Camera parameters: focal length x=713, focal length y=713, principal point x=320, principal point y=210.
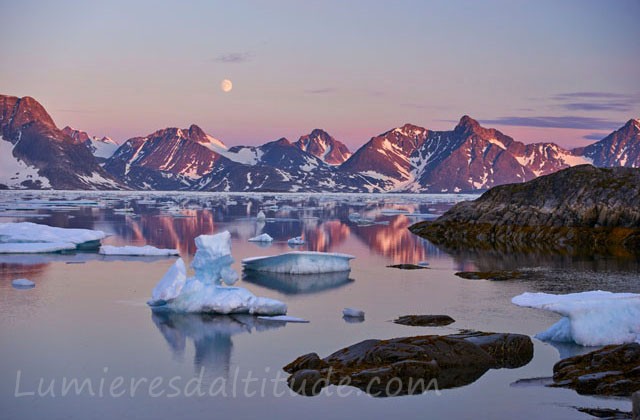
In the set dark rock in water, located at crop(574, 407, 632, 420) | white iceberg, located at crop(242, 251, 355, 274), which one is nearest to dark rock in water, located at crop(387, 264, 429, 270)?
white iceberg, located at crop(242, 251, 355, 274)

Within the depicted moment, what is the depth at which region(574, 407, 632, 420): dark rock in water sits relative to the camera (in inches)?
467

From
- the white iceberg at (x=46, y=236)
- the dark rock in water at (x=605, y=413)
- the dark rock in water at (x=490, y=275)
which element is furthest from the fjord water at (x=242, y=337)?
the white iceberg at (x=46, y=236)

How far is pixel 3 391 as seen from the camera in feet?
44.1

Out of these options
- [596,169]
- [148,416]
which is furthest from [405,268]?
[596,169]

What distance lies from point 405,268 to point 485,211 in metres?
22.5

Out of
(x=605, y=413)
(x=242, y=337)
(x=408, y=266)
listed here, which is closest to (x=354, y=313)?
(x=242, y=337)

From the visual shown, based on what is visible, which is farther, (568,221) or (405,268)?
(568,221)

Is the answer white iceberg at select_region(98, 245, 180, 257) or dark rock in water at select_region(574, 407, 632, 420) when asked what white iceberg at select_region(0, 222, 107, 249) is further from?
dark rock in water at select_region(574, 407, 632, 420)

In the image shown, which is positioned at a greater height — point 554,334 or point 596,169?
point 596,169

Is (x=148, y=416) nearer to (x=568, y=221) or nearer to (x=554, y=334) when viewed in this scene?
(x=554, y=334)

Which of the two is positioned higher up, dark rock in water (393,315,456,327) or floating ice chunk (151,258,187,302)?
floating ice chunk (151,258,187,302)

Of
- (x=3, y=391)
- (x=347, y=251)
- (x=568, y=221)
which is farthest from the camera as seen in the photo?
(x=568, y=221)

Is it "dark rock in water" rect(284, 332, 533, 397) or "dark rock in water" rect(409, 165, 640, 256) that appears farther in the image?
"dark rock in water" rect(409, 165, 640, 256)

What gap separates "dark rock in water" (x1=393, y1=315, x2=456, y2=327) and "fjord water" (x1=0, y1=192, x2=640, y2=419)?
0.44 meters
